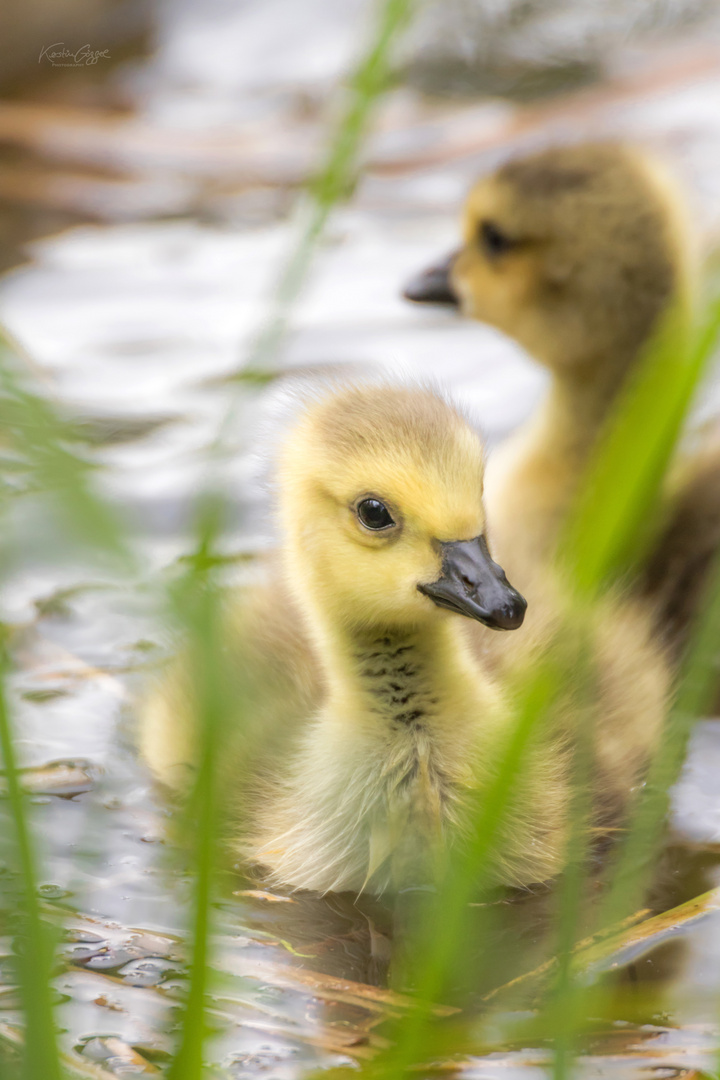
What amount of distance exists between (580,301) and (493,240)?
0.90 feet

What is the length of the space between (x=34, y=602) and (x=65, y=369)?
37.5 inches

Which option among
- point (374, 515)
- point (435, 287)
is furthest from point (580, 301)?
point (374, 515)

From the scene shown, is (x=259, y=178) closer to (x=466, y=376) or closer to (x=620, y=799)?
(x=466, y=376)

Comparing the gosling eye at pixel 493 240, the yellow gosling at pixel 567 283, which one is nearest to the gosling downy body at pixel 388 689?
the yellow gosling at pixel 567 283

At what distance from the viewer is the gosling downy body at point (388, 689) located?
70.7 inches

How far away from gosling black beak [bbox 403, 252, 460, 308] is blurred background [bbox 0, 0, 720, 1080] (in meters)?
0.18

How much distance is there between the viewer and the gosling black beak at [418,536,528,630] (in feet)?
5.53

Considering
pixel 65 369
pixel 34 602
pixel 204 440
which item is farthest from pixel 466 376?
pixel 34 602

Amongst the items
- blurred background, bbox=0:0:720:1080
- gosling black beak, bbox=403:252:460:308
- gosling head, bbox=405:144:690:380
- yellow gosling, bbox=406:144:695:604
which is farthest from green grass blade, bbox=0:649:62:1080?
gosling black beak, bbox=403:252:460:308

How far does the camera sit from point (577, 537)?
39.4 inches

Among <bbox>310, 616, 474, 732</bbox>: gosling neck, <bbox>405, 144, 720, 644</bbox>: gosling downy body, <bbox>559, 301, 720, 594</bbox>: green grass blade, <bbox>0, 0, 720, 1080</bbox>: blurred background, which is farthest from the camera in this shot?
<bbox>405, 144, 720, 644</bbox>: gosling downy body

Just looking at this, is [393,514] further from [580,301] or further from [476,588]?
[580,301]

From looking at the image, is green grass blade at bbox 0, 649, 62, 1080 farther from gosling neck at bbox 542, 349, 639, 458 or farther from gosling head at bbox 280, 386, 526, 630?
gosling neck at bbox 542, 349, 639, 458

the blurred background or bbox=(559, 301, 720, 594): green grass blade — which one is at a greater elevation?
the blurred background
